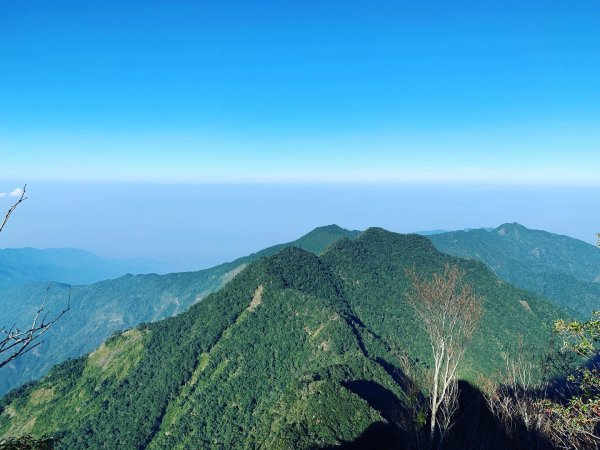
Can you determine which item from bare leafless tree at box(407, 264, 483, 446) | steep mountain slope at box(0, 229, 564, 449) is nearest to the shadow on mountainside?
steep mountain slope at box(0, 229, 564, 449)

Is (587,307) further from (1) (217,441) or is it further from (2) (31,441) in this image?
(2) (31,441)

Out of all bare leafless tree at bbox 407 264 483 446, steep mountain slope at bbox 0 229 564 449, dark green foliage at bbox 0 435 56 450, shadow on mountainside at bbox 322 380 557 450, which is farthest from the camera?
steep mountain slope at bbox 0 229 564 449

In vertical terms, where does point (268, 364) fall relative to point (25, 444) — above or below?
below

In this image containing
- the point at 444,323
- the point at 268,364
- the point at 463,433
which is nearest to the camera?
the point at 444,323

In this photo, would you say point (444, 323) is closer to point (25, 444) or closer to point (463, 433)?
point (463, 433)

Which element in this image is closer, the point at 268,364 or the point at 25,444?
the point at 25,444

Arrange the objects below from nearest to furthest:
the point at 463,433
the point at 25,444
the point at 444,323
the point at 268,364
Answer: the point at 25,444
the point at 444,323
the point at 463,433
the point at 268,364

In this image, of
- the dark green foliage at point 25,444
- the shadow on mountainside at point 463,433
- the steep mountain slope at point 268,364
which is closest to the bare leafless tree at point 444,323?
the shadow on mountainside at point 463,433

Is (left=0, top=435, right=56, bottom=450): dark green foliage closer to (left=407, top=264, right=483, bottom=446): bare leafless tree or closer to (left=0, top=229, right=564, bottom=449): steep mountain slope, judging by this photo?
(left=407, top=264, right=483, bottom=446): bare leafless tree

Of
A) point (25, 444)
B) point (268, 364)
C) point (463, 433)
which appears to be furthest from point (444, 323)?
point (268, 364)
